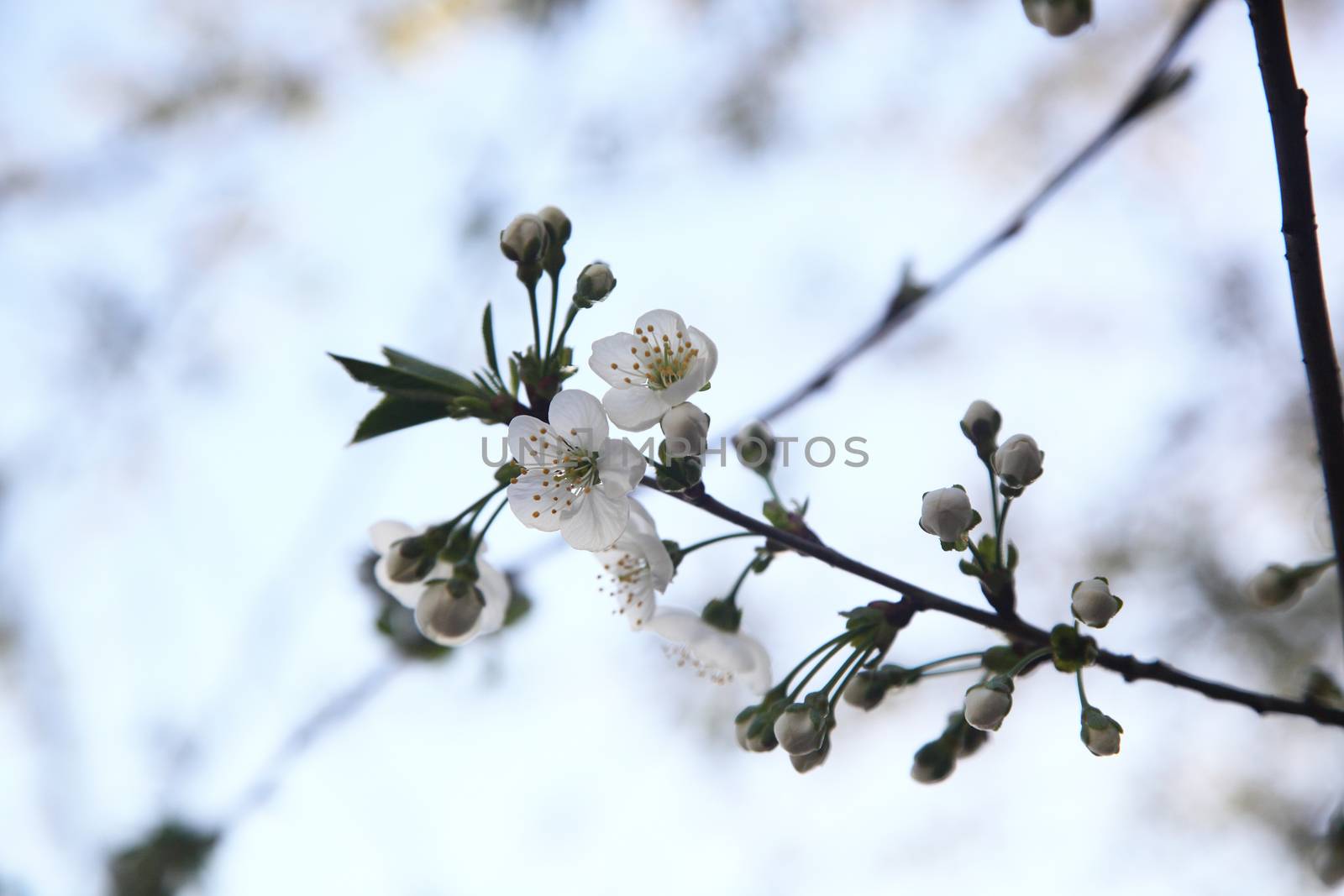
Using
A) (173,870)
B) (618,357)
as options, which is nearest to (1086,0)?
(618,357)

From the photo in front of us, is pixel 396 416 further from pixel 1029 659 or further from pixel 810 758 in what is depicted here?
pixel 1029 659

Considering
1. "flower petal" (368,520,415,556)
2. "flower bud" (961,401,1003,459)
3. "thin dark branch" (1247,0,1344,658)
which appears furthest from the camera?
"flower petal" (368,520,415,556)

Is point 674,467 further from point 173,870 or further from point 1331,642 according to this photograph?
point 1331,642

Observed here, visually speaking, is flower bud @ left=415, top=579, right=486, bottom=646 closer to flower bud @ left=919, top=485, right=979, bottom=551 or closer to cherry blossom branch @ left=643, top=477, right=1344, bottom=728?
cherry blossom branch @ left=643, top=477, right=1344, bottom=728

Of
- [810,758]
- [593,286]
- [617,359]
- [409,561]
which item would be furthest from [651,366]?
[810,758]

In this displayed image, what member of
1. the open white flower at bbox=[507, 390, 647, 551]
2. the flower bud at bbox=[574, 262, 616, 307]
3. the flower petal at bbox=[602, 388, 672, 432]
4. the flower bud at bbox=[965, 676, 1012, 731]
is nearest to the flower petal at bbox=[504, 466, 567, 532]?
the open white flower at bbox=[507, 390, 647, 551]
